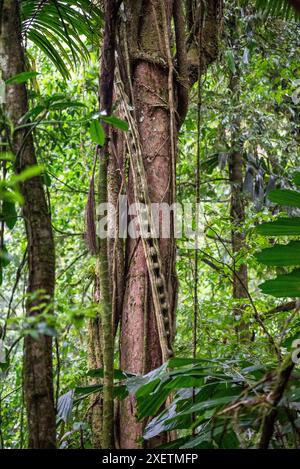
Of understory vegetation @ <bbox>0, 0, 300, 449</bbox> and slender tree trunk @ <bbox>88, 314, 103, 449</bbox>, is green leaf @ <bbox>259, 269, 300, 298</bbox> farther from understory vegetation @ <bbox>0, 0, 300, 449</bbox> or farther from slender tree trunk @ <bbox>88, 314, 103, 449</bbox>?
slender tree trunk @ <bbox>88, 314, 103, 449</bbox>

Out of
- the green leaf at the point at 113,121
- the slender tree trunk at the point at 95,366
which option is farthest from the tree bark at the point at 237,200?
the green leaf at the point at 113,121

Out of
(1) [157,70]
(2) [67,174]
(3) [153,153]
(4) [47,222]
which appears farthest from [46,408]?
(2) [67,174]

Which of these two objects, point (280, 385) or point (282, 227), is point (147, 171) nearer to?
point (282, 227)

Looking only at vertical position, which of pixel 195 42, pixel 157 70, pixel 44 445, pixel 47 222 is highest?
pixel 195 42

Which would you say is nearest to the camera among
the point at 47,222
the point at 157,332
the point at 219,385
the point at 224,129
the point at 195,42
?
the point at 47,222

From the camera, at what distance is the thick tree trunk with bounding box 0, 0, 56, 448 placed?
127 centimetres

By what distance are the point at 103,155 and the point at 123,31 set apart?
3.60 ft

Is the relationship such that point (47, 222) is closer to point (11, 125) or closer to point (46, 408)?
point (11, 125)

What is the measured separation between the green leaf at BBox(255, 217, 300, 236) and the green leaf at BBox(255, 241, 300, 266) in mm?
54

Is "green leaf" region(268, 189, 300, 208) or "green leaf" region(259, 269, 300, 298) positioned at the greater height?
"green leaf" region(268, 189, 300, 208)

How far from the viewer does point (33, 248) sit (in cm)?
136

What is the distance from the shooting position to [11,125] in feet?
4.45

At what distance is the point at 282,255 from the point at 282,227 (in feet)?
0.33

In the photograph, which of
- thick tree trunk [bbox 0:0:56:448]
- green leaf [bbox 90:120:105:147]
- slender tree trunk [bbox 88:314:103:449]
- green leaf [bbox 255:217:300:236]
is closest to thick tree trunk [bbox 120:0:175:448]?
slender tree trunk [bbox 88:314:103:449]
